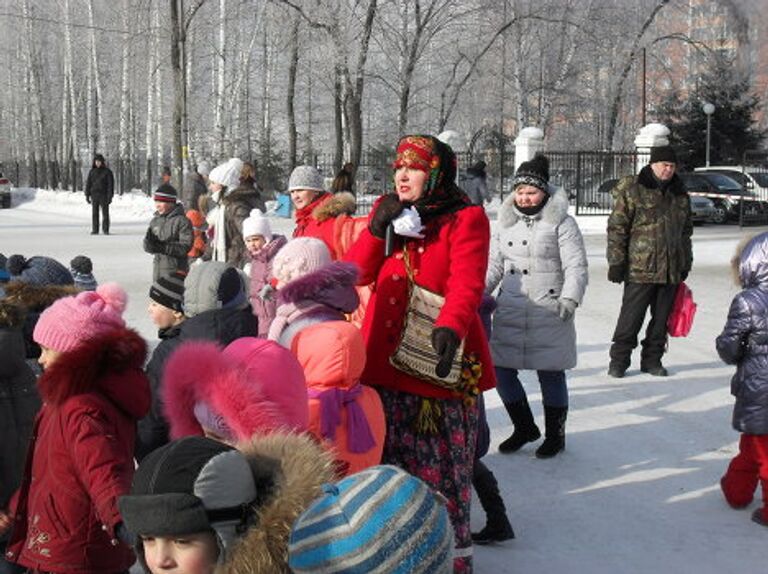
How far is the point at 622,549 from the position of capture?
466cm

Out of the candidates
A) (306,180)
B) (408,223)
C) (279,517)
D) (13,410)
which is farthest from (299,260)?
(306,180)

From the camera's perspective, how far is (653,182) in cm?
788

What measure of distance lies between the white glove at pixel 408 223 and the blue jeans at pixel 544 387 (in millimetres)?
2168

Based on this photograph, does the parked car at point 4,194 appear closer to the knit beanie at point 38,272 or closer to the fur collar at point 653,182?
the fur collar at point 653,182

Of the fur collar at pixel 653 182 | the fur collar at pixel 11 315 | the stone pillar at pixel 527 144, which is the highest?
the stone pillar at pixel 527 144

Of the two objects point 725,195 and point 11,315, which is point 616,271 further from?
point 725,195

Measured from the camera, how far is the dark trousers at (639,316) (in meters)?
8.05

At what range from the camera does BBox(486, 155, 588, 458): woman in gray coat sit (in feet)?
19.4

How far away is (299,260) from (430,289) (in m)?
0.51

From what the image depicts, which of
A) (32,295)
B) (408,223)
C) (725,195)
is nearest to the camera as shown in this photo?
(408,223)

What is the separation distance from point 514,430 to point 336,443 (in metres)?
2.91

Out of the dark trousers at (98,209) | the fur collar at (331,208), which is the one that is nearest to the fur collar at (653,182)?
the fur collar at (331,208)

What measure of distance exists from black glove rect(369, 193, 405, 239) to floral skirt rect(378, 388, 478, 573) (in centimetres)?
60

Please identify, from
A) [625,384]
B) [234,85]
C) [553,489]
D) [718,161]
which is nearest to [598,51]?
[718,161]
